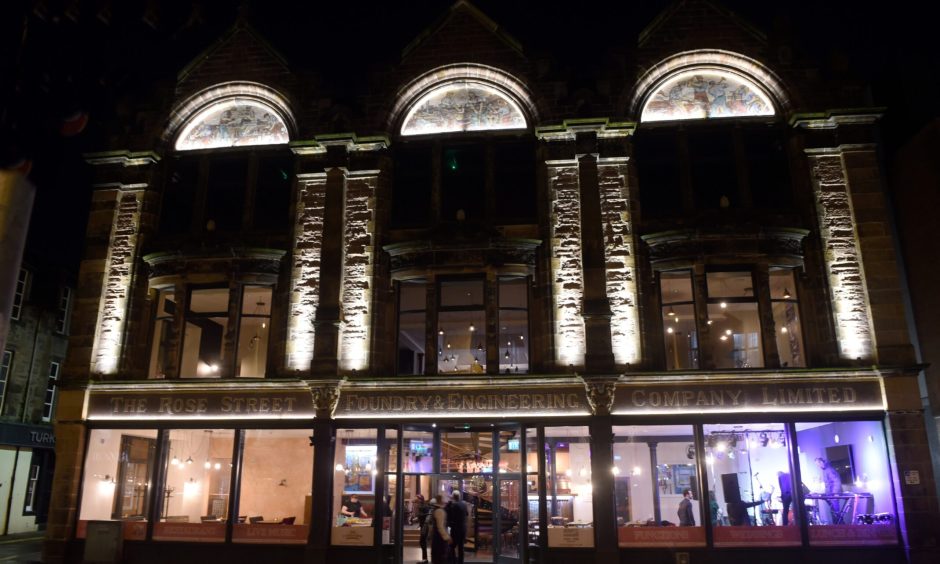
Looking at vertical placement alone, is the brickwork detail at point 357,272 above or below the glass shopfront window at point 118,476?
above

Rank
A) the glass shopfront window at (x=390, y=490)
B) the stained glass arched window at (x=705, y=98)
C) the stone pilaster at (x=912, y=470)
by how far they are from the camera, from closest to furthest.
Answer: the stone pilaster at (x=912, y=470) < the glass shopfront window at (x=390, y=490) < the stained glass arched window at (x=705, y=98)

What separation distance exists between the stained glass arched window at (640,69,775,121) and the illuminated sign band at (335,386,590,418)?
792cm

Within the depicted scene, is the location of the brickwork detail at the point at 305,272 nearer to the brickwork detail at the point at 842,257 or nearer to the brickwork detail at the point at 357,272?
the brickwork detail at the point at 357,272

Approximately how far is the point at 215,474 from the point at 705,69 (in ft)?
54.5

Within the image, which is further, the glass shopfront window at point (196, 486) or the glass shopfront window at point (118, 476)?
the glass shopfront window at point (118, 476)

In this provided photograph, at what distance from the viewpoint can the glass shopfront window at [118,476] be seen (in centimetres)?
1706

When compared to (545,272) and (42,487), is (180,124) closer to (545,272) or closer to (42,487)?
(545,272)

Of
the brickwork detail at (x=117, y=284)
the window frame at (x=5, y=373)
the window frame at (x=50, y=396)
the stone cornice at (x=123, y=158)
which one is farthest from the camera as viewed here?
the window frame at (x=50, y=396)

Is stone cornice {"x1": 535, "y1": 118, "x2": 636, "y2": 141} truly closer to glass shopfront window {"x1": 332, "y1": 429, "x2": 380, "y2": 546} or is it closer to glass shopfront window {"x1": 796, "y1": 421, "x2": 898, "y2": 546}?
glass shopfront window {"x1": 796, "y1": 421, "x2": 898, "y2": 546}

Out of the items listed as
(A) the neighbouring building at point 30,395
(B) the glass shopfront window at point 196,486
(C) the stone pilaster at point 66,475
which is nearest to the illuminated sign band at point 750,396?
(B) the glass shopfront window at point 196,486

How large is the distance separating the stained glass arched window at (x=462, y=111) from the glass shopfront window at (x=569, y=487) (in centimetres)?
838

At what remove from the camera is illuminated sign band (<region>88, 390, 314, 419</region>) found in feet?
55.1

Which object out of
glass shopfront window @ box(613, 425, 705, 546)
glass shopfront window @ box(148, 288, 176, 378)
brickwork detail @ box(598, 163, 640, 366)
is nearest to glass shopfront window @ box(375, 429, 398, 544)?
glass shopfront window @ box(613, 425, 705, 546)

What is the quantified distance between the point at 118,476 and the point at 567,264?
1251 cm
